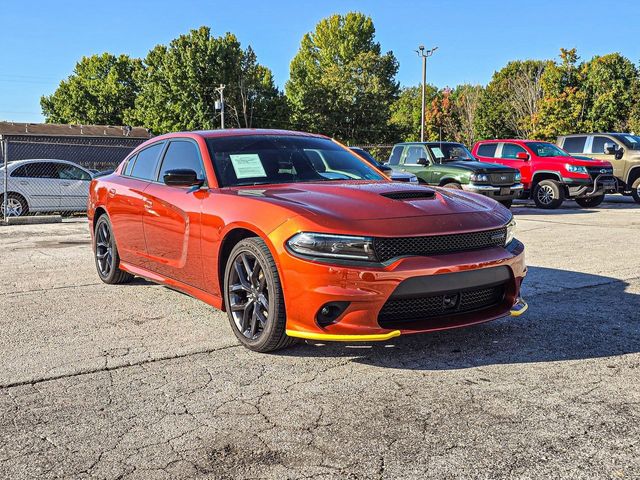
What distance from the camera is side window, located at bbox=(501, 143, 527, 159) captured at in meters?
16.9

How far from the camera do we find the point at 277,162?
4.75 metres

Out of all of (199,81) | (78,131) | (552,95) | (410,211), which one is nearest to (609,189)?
(410,211)

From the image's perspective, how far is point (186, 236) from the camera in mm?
4535

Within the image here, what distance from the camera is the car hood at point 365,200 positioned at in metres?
3.66

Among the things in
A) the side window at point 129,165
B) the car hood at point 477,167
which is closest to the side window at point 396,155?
the car hood at point 477,167

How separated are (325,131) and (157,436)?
5492cm

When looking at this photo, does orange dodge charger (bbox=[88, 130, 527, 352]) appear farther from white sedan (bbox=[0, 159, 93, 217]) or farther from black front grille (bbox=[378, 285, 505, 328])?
white sedan (bbox=[0, 159, 93, 217])

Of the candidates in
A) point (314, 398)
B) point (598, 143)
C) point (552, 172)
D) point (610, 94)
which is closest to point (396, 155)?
point (552, 172)

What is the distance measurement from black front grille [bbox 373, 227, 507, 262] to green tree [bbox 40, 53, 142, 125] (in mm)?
68077

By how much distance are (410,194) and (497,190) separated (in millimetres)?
10614

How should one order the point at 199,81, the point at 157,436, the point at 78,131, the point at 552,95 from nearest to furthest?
1. the point at 157,436
2. the point at 552,95
3. the point at 199,81
4. the point at 78,131

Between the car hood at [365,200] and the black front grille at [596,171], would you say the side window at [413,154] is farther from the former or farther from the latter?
the car hood at [365,200]

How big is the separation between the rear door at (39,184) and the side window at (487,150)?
455 inches

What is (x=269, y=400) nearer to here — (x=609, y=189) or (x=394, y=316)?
(x=394, y=316)
